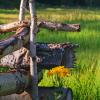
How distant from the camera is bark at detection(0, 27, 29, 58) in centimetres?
281

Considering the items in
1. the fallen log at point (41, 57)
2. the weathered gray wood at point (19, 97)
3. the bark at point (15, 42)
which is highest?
the bark at point (15, 42)

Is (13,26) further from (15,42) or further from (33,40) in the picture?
(15,42)

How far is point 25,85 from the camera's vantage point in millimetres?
3281

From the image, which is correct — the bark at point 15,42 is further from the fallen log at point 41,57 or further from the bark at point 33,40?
the fallen log at point 41,57

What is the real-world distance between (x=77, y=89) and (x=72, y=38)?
5.23 metres

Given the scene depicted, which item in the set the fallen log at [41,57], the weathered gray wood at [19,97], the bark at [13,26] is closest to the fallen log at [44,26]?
the bark at [13,26]

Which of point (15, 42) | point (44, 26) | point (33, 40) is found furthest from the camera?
point (44, 26)

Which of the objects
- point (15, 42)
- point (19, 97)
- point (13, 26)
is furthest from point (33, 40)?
point (19, 97)

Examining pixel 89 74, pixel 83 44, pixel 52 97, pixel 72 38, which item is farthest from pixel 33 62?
pixel 72 38

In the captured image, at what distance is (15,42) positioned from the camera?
2.98 metres

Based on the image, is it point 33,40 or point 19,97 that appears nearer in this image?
point 33,40

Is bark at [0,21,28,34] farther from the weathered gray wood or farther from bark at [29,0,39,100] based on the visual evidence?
the weathered gray wood

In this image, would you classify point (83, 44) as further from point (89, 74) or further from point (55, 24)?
point (55, 24)

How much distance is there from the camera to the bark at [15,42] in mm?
2807
